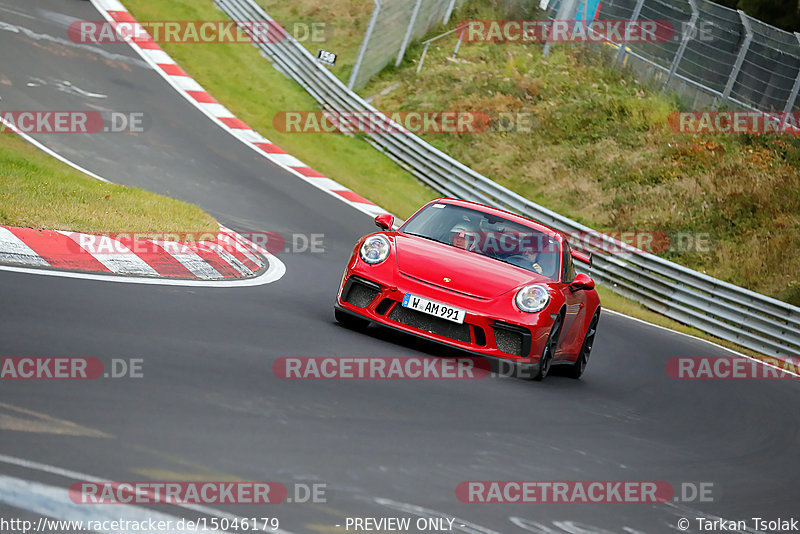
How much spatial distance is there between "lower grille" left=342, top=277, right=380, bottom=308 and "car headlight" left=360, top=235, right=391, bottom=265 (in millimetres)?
201

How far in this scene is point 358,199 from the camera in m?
18.6

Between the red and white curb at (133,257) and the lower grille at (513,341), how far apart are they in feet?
8.16

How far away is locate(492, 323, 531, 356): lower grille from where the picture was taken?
7520 millimetres

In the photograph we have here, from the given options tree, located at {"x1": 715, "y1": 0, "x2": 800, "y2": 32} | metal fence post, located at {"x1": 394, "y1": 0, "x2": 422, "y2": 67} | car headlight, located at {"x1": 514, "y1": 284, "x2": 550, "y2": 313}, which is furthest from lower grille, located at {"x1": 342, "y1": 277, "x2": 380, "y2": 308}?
tree, located at {"x1": 715, "y1": 0, "x2": 800, "y2": 32}

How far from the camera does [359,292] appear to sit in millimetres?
7727

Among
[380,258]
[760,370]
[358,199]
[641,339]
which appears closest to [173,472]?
[380,258]

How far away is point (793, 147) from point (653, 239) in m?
4.63

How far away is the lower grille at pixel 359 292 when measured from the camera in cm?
763

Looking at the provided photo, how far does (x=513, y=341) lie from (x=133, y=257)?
3133 mm

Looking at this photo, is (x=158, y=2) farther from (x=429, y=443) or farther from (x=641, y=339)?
(x=429, y=443)

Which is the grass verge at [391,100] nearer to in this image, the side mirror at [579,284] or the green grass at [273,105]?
the green grass at [273,105]

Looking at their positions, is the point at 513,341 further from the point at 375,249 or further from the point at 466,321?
the point at 375,249

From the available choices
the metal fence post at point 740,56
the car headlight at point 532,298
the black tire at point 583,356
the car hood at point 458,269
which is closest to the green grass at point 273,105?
the metal fence post at point 740,56

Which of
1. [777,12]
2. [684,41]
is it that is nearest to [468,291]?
[684,41]
